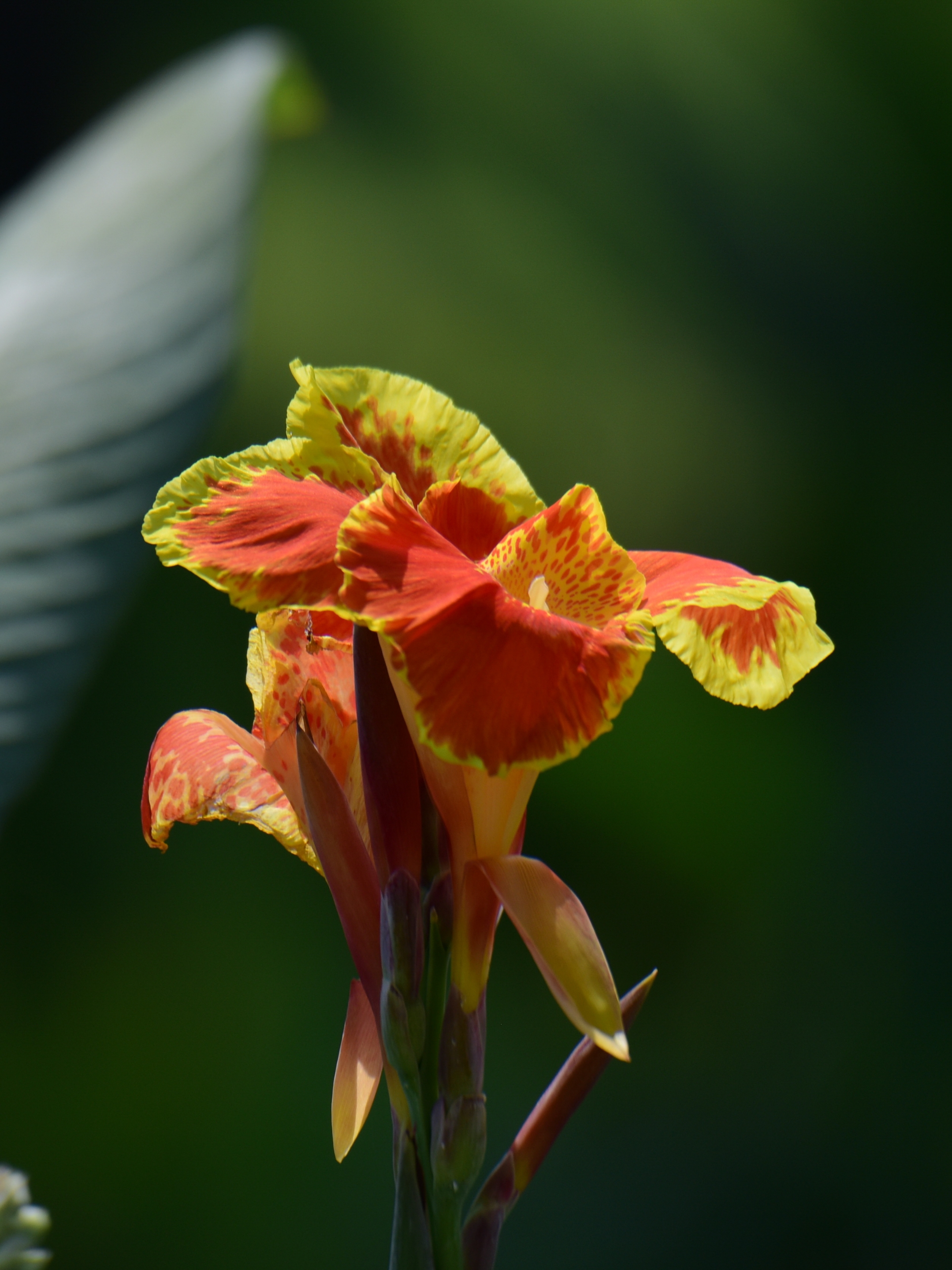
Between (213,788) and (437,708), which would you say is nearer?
(437,708)

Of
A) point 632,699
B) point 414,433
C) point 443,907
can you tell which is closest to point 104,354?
point 414,433

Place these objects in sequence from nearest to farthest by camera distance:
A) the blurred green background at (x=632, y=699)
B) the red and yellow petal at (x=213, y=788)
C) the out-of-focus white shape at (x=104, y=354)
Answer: the red and yellow petal at (x=213, y=788) < the out-of-focus white shape at (x=104, y=354) < the blurred green background at (x=632, y=699)

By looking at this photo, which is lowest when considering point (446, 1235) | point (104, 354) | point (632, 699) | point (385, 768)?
point (632, 699)

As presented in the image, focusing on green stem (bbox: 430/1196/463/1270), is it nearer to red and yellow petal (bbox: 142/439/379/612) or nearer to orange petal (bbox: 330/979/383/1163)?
orange petal (bbox: 330/979/383/1163)

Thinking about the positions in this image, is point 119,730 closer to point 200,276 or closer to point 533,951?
point 200,276

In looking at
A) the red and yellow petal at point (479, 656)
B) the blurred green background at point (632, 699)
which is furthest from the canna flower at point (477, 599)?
the blurred green background at point (632, 699)

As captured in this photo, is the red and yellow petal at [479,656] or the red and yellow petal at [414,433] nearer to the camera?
the red and yellow petal at [479,656]

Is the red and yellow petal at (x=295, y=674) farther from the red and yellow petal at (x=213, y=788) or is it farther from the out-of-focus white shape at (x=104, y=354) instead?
the out-of-focus white shape at (x=104, y=354)

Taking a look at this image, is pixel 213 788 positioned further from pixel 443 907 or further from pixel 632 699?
pixel 632 699
